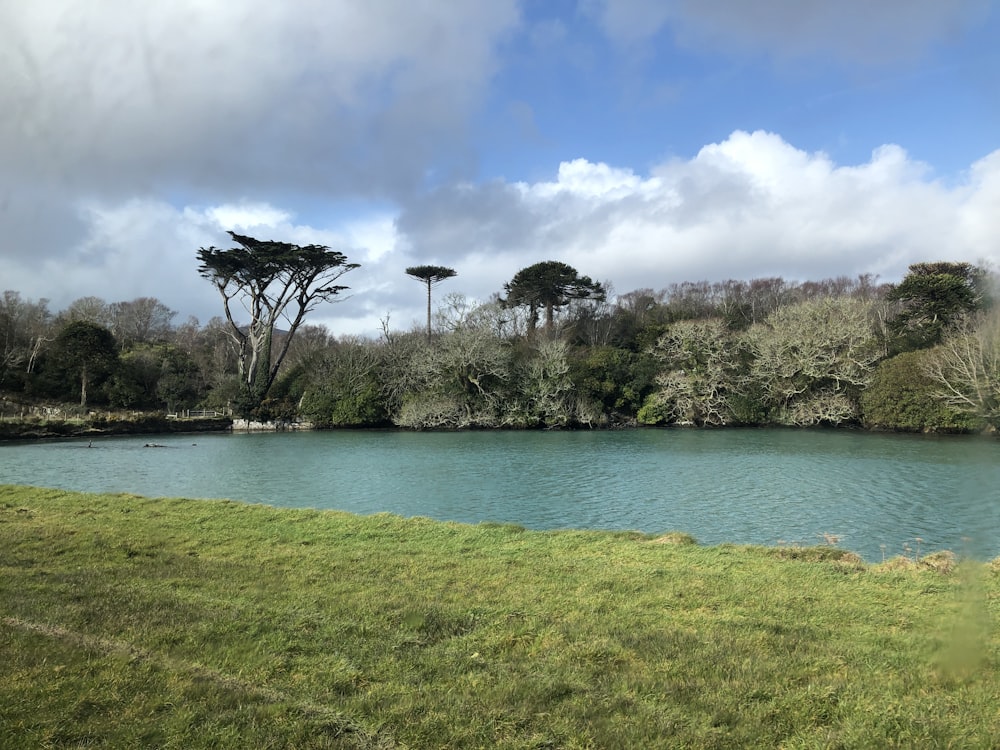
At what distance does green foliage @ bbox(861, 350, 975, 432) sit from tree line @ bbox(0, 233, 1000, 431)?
0.29 feet

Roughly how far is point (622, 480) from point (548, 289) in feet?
132

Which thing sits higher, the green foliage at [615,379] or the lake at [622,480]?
the green foliage at [615,379]

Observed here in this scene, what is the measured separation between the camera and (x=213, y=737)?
3.36 meters

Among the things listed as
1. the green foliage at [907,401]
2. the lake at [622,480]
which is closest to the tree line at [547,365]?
the green foliage at [907,401]

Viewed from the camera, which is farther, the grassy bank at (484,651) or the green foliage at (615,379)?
the green foliage at (615,379)

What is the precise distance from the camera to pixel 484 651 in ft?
15.9

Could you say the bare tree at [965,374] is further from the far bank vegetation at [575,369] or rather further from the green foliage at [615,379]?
the green foliage at [615,379]

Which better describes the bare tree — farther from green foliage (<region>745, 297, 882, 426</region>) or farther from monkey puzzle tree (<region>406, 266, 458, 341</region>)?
monkey puzzle tree (<region>406, 266, 458, 341</region>)

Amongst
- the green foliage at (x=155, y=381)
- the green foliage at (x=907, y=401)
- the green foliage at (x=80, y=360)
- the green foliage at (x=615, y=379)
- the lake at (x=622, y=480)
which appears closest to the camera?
the lake at (x=622, y=480)

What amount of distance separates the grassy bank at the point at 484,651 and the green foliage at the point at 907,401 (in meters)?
35.5

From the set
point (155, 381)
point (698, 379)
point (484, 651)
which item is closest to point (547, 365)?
point (698, 379)

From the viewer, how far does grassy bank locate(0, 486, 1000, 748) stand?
3.53 metres

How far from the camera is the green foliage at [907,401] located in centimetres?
3738

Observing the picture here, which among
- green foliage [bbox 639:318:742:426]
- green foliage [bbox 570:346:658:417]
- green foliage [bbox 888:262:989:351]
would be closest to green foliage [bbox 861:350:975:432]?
green foliage [bbox 888:262:989:351]
